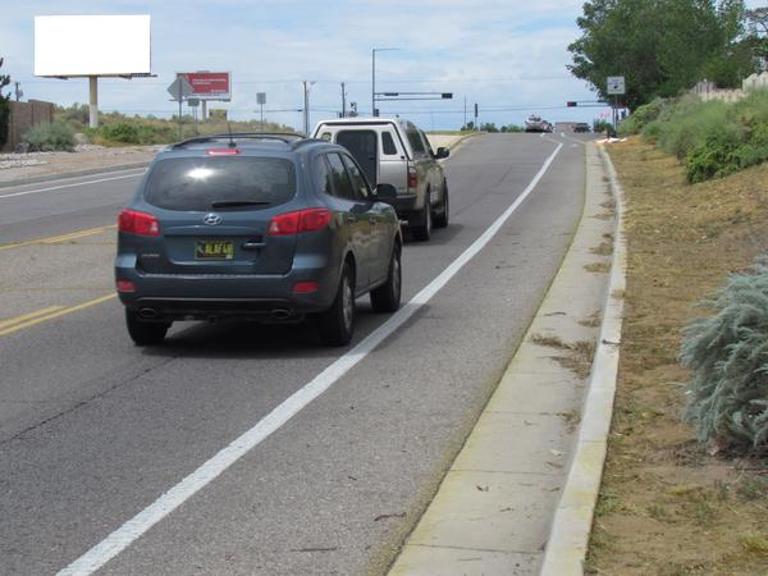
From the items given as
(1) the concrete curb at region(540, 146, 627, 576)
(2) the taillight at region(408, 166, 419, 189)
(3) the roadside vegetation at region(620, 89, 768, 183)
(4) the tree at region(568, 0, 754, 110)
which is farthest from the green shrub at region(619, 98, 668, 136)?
(1) the concrete curb at region(540, 146, 627, 576)

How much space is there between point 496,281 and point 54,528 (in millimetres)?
9504

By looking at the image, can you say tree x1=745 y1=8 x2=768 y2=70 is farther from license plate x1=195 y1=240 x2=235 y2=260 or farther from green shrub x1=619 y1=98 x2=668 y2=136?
license plate x1=195 y1=240 x2=235 y2=260

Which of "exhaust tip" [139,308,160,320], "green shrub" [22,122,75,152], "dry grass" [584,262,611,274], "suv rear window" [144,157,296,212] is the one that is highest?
"green shrub" [22,122,75,152]

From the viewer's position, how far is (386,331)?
37.3 feet

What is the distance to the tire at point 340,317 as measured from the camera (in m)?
10.3

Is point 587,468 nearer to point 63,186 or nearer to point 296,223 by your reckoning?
point 296,223

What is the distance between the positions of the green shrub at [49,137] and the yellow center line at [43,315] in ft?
134

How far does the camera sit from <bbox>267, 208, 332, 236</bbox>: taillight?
9.98 meters

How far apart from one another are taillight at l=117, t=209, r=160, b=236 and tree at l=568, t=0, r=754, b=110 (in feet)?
163

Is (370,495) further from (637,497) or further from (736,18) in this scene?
(736,18)

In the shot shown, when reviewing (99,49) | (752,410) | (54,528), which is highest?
(99,49)

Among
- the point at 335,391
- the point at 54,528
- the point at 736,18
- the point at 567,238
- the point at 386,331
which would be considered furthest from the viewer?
the point at 736,18

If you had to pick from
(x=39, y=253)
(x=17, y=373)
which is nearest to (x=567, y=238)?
(x=39, y=253)

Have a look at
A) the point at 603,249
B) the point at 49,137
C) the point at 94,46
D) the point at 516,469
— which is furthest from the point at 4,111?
the point at 516,469
